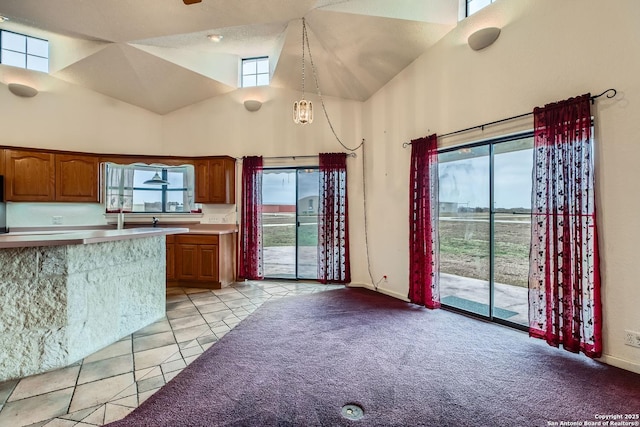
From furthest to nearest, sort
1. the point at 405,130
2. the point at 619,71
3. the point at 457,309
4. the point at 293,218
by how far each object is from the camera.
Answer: the point at 293,218 < the point at 405,130 < the point at 457,309 < the point at 619,71

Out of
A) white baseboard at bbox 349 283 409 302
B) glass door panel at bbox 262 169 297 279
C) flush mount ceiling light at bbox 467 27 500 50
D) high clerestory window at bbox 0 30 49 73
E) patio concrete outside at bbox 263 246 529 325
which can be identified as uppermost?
high clerestory window at bbox 0 30 49 73

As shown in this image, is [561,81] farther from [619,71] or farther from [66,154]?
[66,154]

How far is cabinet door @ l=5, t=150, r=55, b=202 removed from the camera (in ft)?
14.3

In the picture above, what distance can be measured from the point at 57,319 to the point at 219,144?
3804 mm

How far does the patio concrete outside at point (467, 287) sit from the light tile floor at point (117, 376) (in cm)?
195

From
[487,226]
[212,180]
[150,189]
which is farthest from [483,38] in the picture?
[150,189]

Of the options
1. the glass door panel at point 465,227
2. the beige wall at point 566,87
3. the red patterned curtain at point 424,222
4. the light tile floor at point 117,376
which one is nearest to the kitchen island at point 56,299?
the light tile floor at point 117,376

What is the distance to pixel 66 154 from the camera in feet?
15.4

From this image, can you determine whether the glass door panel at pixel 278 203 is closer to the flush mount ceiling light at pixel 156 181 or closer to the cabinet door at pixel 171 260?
the cabinet door at pixel 171 260

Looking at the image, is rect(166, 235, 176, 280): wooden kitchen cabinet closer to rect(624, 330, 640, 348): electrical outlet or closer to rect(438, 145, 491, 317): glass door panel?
rect(438, 145, 491, 317): glass door panel

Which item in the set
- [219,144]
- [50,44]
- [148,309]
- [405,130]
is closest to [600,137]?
[405,130]

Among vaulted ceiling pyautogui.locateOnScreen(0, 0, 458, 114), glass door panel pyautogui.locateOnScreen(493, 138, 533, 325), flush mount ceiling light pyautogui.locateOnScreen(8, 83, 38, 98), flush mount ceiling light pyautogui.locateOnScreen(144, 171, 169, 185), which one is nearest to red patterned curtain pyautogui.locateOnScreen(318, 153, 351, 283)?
vaulted ceiling pyautogui.locateOnScreen(0, 0, 458, 114)

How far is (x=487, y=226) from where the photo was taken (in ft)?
11.2

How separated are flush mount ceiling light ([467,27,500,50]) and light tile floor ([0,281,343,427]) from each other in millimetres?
4061
